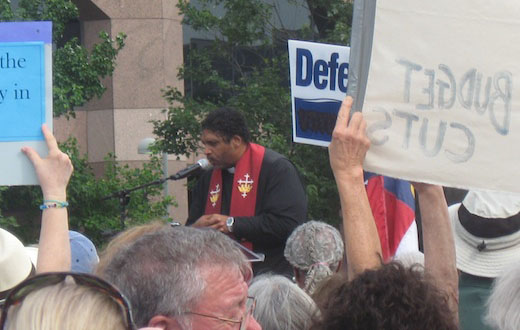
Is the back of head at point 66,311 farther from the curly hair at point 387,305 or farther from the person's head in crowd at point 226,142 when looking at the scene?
the person's head in crowd at point 226,142

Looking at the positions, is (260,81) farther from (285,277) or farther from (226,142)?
(285,277)

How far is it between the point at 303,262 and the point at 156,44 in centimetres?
1103

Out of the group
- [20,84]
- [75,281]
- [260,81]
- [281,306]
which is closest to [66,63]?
[260,81]

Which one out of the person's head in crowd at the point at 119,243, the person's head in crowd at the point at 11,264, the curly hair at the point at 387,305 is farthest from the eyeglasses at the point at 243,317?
the person's head in crowd at the point at 11,264

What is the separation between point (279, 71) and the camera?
1103cm

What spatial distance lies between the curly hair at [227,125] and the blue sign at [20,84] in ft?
7.87

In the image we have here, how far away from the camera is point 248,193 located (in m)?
5.59

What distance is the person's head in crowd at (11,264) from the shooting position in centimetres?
296

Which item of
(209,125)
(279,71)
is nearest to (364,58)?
(209,125)

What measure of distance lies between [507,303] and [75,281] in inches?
54.1

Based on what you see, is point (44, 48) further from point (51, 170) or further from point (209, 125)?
point (209, 125)

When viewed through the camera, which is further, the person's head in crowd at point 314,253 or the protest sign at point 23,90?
the person's head in crowd at point 314,253

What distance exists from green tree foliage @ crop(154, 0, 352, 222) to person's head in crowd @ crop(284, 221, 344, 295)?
19.2ft

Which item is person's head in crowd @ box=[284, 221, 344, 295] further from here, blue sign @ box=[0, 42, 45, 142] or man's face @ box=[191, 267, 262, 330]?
man's face @ box=[191, 267, 262, 330]
